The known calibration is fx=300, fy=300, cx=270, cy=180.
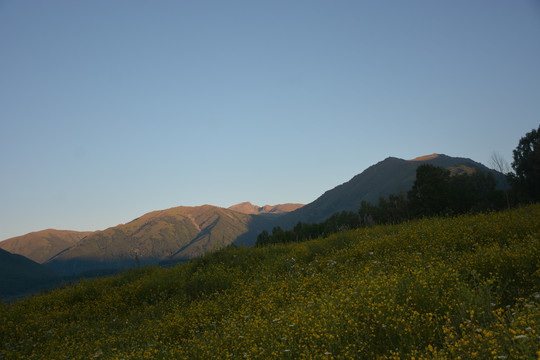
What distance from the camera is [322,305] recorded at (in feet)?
19.4

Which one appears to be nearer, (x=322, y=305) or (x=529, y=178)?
(x=322, y=305)

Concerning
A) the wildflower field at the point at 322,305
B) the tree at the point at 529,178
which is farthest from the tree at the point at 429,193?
the wildflower field at the point at 322,305

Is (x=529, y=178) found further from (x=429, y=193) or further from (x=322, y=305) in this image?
(x=322, y=305)

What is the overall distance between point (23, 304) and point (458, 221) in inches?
683

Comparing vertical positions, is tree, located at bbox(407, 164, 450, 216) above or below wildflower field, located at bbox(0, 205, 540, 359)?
above

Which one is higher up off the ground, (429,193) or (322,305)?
(429,193)

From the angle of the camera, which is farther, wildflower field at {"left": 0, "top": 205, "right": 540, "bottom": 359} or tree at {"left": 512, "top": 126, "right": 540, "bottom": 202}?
Answer: tree at {"left": 512, "top": 126, "right": 540, "bottom": 202}

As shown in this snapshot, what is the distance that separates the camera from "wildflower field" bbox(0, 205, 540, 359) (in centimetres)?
461

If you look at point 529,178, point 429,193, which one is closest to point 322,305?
point 429,193

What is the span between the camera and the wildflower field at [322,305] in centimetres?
461

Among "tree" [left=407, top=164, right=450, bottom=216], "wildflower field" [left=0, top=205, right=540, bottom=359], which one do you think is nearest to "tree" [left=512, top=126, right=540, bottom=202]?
"tree" [left=407, top=164, right=450, bottom=216]

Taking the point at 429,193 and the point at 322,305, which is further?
the point at 429,193

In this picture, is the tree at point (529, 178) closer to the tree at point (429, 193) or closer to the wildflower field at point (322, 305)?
the tree at point (429, 193)

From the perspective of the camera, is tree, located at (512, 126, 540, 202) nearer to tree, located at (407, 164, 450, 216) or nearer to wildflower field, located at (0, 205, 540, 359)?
tree, located at (407, 164, 450, 216)
